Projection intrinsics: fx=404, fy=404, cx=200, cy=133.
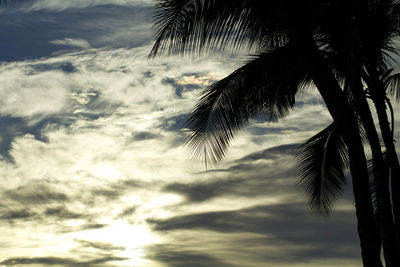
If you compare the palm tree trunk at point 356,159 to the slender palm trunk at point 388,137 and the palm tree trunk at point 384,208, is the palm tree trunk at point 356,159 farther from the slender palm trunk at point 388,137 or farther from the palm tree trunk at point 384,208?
the slender palm trunk at point 388,137

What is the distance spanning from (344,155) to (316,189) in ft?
4.01

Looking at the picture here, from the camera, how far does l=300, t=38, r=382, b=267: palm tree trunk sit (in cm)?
618

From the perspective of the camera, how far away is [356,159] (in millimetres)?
6305

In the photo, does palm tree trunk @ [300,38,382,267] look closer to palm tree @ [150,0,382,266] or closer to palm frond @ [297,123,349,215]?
palm tree @ [150,0,382,266]

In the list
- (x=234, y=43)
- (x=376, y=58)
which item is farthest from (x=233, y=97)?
(x=376, y=58)

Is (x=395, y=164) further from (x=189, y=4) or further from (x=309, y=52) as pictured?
(x=189, y=4)

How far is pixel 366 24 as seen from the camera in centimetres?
828

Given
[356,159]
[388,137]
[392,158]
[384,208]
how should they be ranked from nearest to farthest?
1. [356,159]
2. [384,208]
3. [392,158]
4. [388,137]

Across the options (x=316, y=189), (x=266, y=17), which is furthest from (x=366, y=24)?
(x=316, y=189)

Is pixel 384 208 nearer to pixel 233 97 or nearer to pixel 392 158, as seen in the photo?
pixel 392 158

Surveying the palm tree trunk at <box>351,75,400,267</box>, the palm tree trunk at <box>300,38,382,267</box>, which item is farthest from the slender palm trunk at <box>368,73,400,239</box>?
the palm tree trunk at <box>300,38,382,267</box>

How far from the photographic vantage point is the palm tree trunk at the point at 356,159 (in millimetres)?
6184

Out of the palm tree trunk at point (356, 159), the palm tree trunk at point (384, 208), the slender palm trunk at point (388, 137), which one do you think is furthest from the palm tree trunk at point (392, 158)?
the palm tree trunk at point (356, 159)

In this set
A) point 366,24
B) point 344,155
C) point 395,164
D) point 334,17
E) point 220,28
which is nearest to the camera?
point 334,17
